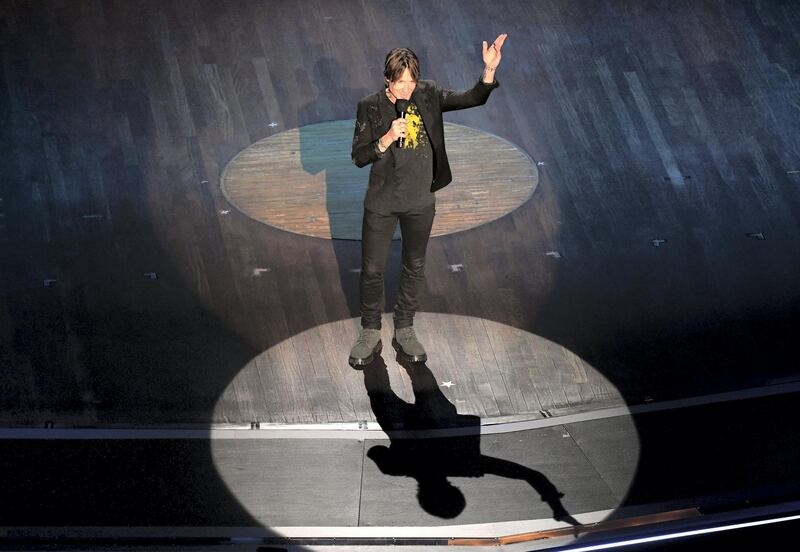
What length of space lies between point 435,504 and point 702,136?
3842 millimetres

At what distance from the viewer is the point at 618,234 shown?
19.5ft

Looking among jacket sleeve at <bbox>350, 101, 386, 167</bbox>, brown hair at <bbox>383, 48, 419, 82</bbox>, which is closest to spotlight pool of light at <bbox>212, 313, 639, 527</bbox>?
jacket sleeve at <bbox>350, 101, 386, 167</bbox>

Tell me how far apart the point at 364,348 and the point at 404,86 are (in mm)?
1305

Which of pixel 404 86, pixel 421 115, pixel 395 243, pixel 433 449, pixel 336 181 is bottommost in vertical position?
pixel 433 449

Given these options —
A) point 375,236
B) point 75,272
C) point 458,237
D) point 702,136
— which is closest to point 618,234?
point 458,237

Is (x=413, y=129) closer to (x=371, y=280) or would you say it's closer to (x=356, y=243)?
(x=371, y=280)

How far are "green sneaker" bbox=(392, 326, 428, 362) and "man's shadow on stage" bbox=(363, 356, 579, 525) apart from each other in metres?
0.08

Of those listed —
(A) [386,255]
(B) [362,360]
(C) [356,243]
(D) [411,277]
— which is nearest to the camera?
(A) [386,255]

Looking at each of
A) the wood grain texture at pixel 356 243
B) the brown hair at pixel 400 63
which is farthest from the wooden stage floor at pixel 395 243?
the brown hair at pixel 400 63

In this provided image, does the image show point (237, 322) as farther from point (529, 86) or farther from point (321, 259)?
point (529, 86)

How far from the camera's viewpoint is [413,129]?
4.30 m

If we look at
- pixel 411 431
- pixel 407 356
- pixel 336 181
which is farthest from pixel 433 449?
pixel 336 181

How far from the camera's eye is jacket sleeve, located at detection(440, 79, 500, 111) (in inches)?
170

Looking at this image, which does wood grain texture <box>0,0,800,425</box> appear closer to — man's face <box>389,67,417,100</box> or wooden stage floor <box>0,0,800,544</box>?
wooden stage floor <box>0,0,800,544</box>
